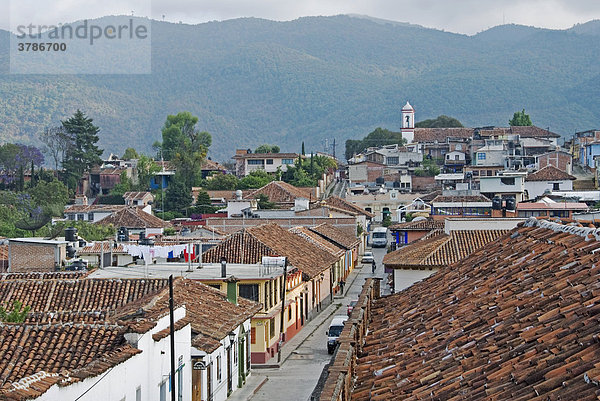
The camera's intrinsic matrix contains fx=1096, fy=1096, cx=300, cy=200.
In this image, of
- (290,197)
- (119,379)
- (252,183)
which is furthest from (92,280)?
(252,183)

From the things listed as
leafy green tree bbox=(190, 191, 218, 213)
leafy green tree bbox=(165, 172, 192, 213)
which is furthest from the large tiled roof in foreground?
leafy green tree bbox=(165, 172, 192, 213)

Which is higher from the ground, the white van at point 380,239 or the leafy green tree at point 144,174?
the leafy green tree at point 144,174

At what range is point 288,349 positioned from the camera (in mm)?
40125

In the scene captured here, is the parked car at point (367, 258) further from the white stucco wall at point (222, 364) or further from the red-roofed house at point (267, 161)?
the red-roofed house at point (267, 161)

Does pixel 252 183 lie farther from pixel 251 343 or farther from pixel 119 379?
pixel 119 379

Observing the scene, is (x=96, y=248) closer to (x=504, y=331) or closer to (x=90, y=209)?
(x=504, y=331)

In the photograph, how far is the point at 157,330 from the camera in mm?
20438

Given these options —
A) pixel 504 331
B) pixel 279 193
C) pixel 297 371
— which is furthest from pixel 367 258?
pixel 504 331

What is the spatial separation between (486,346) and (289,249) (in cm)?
3810

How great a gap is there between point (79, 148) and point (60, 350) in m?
108

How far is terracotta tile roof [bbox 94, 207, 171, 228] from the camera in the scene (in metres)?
77.7

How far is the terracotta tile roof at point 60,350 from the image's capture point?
1622 cm

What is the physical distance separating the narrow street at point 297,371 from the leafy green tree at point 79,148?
7335 centimetres

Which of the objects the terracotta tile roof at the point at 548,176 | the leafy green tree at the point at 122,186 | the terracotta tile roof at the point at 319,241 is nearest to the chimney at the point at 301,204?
the terracotta tile roof at the point at 319,241
